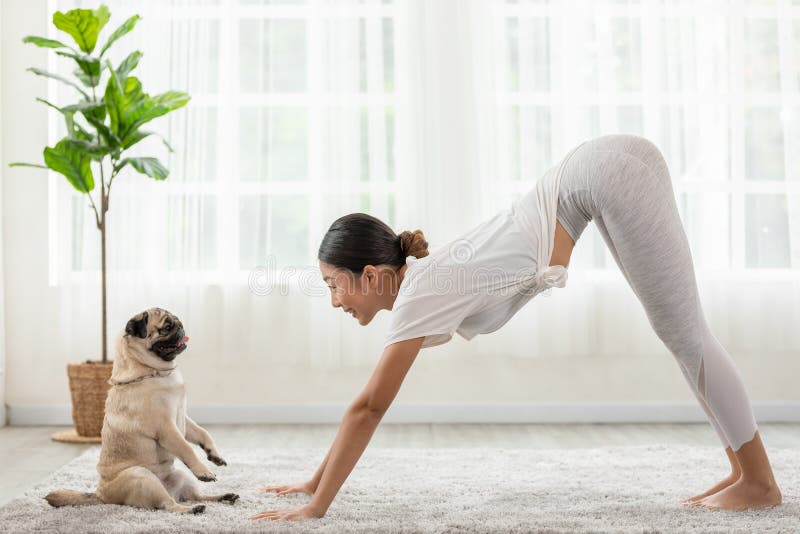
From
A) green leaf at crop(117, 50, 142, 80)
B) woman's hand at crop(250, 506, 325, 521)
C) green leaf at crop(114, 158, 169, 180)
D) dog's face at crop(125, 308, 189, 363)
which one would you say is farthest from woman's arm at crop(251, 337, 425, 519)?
green leaf at crop(117, 50, 142, 80)

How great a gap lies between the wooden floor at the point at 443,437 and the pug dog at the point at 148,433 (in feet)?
3.35

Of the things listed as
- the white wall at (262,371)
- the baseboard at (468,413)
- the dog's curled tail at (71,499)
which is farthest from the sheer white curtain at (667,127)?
the dog's curled tail at (71,499)

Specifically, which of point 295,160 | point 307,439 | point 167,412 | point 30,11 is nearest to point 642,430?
point 307,439

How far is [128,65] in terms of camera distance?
11.7 feet

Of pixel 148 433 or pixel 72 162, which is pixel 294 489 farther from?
pixel 72 162

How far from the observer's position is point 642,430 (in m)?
3.75

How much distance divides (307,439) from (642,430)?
57.3 inches

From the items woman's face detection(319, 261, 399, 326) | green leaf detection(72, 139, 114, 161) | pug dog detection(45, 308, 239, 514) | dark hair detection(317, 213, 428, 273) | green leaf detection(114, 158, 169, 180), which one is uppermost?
green leaf detection(72, 139, 114, 161)

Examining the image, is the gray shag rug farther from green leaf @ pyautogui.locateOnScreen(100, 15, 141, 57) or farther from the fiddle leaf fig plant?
green leaf @ pyautogui.locateOnScreen(100, 15, 141, 57)

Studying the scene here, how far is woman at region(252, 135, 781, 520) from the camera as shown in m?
2.04

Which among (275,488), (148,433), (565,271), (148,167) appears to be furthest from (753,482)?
(148,167)

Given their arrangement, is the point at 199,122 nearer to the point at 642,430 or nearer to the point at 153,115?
the point at 153,115

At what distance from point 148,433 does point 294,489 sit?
1.52 feet

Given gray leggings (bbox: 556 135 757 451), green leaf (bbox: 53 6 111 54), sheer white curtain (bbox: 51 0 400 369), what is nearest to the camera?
gray leggings (bbox: 556 135 757 451)
